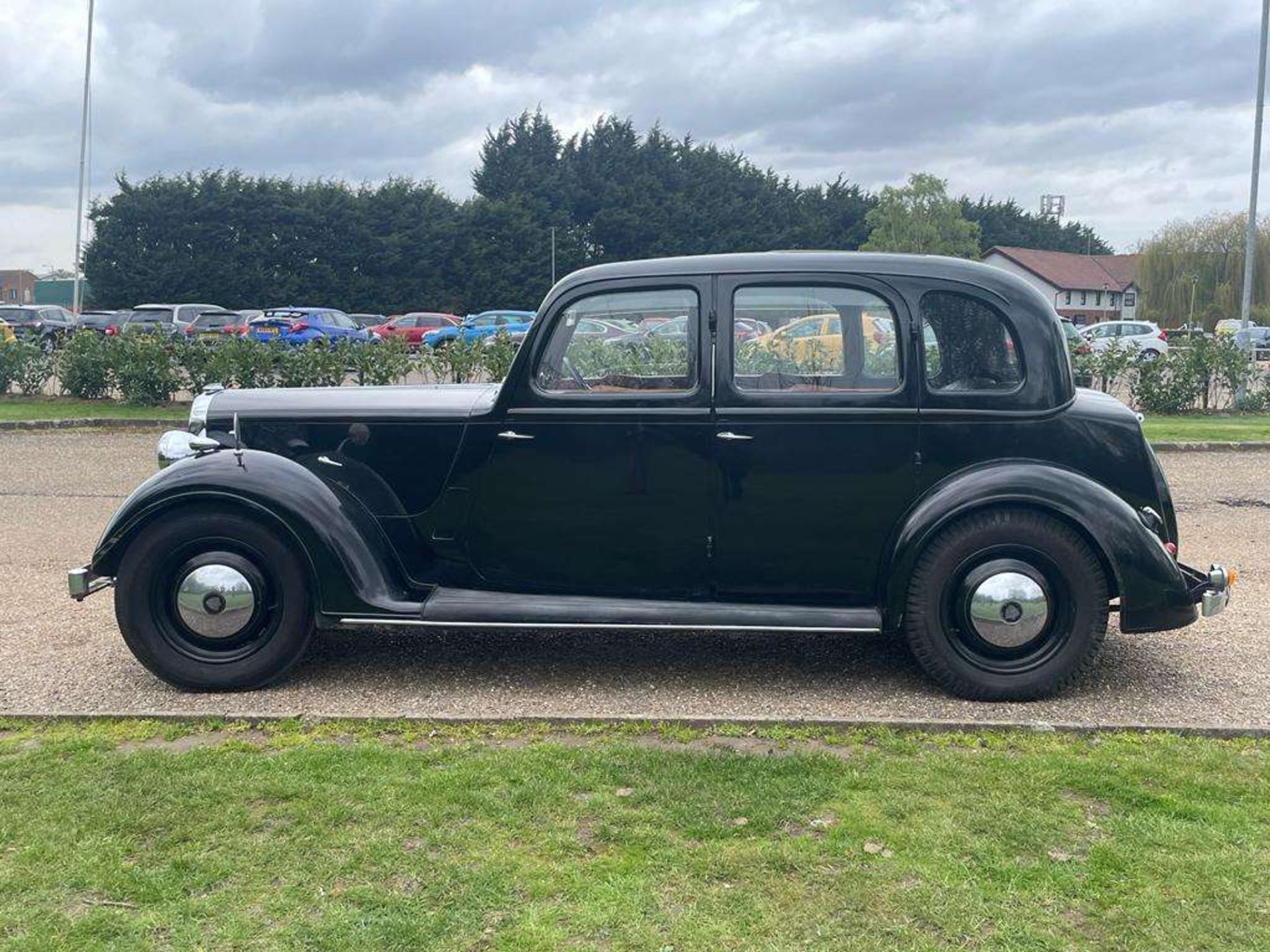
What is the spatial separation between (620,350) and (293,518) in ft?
5.29

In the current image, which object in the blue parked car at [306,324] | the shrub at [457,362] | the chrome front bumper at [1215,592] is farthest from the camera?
the blue parked car at [306,324]

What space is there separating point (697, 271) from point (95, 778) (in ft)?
10.3

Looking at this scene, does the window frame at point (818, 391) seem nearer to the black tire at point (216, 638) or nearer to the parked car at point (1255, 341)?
the black tire at point (216, 638)

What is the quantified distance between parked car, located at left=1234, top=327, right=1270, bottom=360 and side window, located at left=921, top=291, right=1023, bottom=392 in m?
16.5

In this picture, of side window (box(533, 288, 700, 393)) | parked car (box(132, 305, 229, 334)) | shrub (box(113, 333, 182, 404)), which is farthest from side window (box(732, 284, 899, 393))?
parked car (box(132, 305, 229, 334))

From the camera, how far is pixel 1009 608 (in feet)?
16.1

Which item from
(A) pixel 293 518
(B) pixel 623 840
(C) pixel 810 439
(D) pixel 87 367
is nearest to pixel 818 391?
(C) pixel 810 439

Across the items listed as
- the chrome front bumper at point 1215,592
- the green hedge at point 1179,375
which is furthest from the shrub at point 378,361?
the chrome front bumper at point 1215,592

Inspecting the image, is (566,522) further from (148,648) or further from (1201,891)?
(1201,891)

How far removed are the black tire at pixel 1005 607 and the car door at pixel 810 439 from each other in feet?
0.85

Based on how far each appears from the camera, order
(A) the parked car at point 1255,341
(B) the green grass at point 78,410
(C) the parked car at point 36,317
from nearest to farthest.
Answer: (B) the green grass at point 78,410
(A) the parked car at point 1255,341
(C) the parked car at point 36,317

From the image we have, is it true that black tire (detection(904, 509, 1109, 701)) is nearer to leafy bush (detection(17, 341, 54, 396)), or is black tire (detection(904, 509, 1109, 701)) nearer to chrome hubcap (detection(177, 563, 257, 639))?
chrome hubcap (detection(177, 563, 257, 639))

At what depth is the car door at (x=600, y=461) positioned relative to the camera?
5.09m

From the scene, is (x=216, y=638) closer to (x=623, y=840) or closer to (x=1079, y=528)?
(x=623, y=840)
